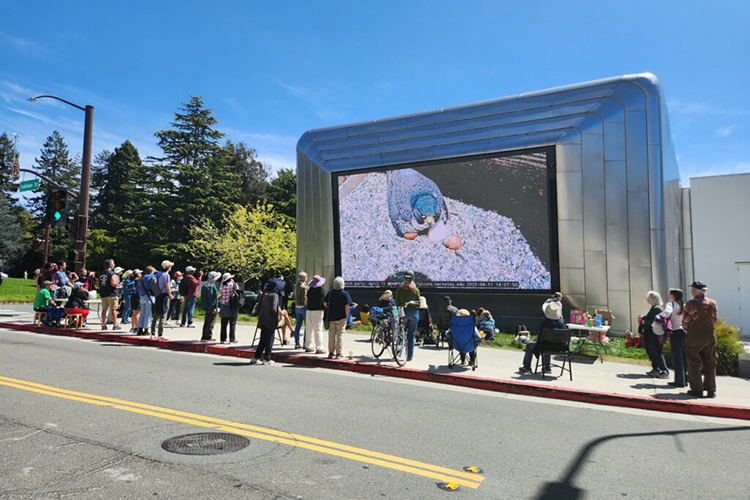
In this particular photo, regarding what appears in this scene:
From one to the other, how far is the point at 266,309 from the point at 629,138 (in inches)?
508

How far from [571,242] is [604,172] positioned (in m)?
2.49

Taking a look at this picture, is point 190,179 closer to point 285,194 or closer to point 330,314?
point 285,194

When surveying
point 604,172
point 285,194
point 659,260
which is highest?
point 285,194

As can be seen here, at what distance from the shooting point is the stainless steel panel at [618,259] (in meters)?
16.2

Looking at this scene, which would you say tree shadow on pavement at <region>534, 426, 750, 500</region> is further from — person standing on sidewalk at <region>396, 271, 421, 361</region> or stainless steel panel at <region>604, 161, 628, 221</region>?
stainless steel panel at <region>604, 161, 628, 221</region>

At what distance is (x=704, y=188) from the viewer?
2025cm

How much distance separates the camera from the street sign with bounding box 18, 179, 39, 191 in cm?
1797

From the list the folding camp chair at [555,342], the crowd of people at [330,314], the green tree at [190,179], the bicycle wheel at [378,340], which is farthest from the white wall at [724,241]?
the green tree at [190,179]

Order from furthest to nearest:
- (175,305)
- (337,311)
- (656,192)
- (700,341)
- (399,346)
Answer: (175,305) < (656,192) < (337,311) < (399,346) < (700,341)

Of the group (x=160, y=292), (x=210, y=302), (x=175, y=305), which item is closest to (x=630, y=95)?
(x=210, y=302)

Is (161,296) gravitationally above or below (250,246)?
below

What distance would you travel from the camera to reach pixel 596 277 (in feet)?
54.3

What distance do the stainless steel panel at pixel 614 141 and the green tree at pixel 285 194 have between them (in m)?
→ 39.6

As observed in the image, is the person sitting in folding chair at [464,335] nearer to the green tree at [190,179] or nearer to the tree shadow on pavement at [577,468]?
the tree shadow on pavement at [577,468]
